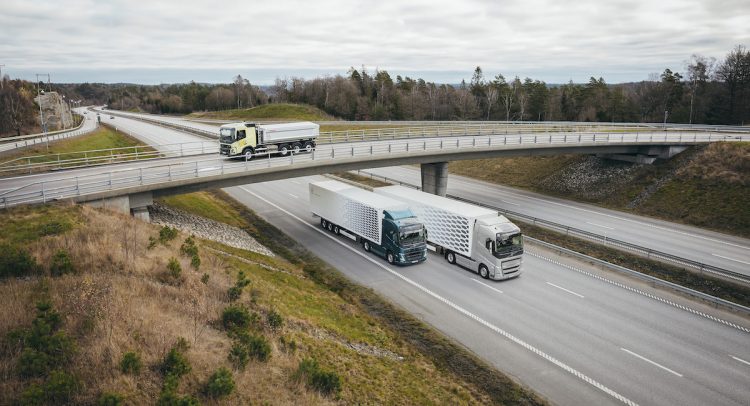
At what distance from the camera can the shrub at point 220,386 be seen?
1213 centimetres

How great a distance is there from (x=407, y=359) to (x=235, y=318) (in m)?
7.10

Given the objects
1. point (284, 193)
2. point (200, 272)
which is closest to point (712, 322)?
point (200, 272)

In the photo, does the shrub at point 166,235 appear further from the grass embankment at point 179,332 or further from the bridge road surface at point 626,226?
the bridge road surface at point 626,226

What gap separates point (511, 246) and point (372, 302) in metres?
8.92

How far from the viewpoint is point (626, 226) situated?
3841 cm

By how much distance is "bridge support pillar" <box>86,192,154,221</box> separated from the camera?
25.3m

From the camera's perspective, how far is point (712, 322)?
71.9 ft

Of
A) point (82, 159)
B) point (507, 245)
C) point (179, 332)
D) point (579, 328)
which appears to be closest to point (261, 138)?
point (82, 159)

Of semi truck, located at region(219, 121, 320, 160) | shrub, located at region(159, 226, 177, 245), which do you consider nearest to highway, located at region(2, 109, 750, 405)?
shrub, located at region(159, 226, 177, 245)

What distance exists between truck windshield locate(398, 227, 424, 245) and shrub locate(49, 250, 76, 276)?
17.3 m

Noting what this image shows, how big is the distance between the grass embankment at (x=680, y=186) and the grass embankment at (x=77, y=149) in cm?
4370

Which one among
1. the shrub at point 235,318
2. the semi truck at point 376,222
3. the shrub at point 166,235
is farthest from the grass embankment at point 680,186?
the shrub at point 166,235

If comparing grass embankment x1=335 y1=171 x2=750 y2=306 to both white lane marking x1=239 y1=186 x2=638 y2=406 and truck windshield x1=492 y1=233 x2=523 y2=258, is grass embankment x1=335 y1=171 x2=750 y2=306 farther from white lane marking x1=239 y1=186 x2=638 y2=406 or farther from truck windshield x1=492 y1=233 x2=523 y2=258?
white lane marking x1=239 y1=186 x2=638 y2=406

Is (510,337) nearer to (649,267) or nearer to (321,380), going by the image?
(321,380)
